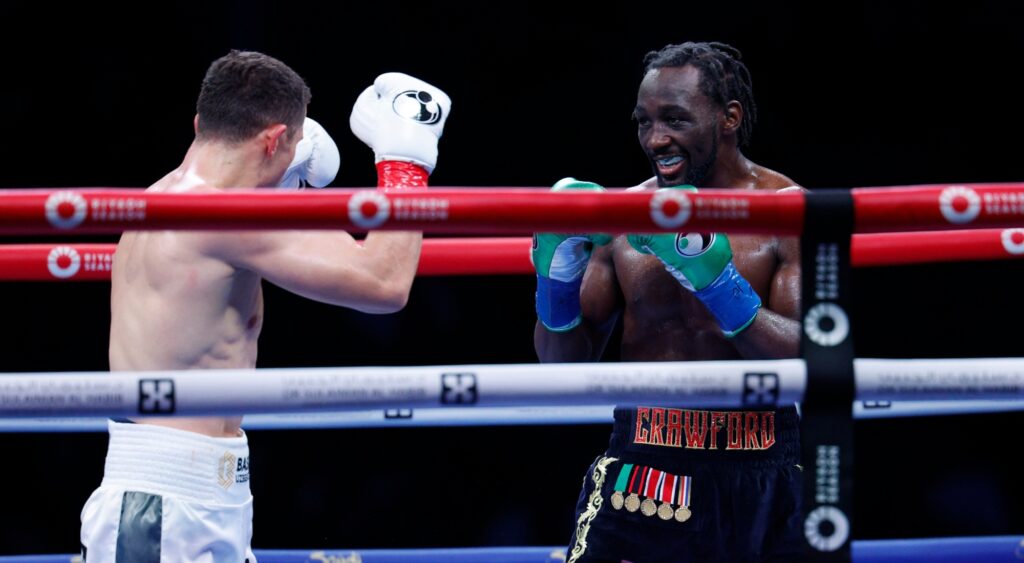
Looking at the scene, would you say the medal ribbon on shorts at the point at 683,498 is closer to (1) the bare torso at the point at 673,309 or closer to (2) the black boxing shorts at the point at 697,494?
(2) the black boxing shorts at the point at 697,494

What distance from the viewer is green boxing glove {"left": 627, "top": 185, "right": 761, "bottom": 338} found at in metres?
1.84

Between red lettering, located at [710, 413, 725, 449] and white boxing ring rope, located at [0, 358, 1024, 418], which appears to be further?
red lettering, located at [710, 413, 725, 449]

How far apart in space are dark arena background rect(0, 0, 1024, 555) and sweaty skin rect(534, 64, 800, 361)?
2.07 metres

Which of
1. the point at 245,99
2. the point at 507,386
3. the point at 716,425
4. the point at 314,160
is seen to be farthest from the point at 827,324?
the point at 314,160

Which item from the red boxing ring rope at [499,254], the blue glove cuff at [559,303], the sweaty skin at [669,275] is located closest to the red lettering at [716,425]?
the sweaty skin at [669,275]

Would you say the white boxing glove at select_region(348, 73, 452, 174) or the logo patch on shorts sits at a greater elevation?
the white boxing glove at select_region(348, 73, 452, 174)

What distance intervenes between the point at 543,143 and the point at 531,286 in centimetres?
58

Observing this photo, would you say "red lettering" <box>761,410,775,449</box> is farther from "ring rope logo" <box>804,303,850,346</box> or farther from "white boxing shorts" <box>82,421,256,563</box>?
"white boxing shorts" <box>82,421,256,563</box>

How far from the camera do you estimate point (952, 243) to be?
2.29 m

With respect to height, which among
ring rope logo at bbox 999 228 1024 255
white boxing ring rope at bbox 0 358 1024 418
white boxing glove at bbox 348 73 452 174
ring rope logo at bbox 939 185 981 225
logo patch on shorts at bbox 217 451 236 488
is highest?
white boxing glove at bbox 348 73 452 174

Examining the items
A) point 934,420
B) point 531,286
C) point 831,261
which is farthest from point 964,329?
point 831,261

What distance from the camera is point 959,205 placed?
1309 mm

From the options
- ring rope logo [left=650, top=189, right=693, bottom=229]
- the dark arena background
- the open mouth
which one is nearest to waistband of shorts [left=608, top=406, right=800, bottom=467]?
the open mouth

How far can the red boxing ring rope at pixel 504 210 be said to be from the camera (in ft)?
4.21
